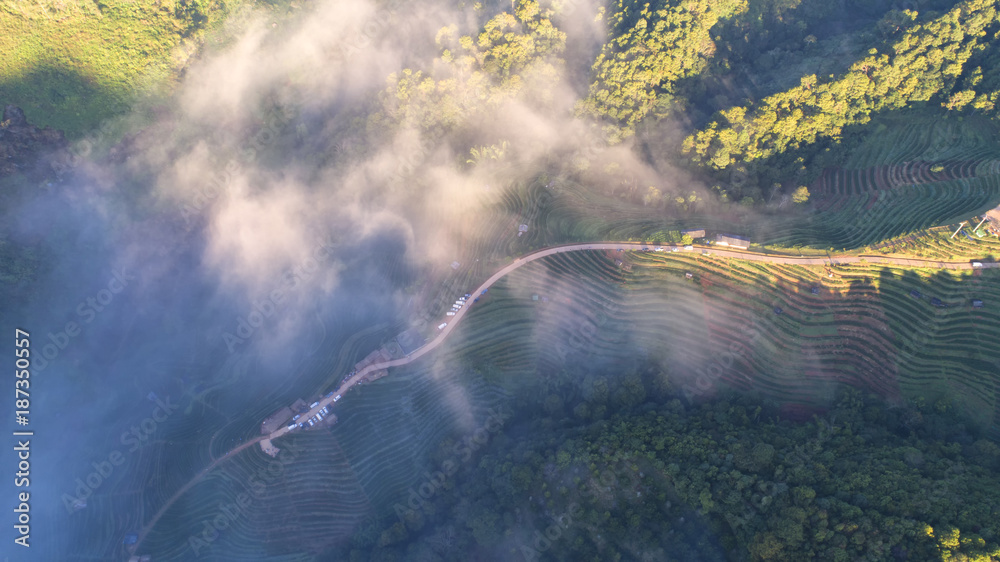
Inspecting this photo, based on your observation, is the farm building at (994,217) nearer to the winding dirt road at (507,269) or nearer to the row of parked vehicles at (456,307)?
the winding dirt road at (507,269)

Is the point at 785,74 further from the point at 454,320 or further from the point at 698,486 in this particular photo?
the point at 698,486

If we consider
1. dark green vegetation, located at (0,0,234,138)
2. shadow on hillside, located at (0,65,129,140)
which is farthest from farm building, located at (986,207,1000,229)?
shadow on hillside, located at (0,65,129,140)

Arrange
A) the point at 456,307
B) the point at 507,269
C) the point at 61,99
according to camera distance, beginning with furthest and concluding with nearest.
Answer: the point at 61,99, the point at 507,269, the point at 456,307

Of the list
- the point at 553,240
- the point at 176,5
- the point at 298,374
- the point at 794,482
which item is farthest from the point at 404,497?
the point at 176,5

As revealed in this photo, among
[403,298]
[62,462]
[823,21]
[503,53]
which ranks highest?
[503,53]

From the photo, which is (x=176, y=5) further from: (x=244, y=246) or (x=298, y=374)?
(x=298, y=374)

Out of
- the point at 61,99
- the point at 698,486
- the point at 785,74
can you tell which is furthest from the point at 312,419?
the point at 785,74

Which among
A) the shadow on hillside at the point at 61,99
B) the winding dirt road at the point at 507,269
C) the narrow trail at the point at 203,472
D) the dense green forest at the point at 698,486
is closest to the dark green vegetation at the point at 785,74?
the winding dirt road at the point at 507,269
